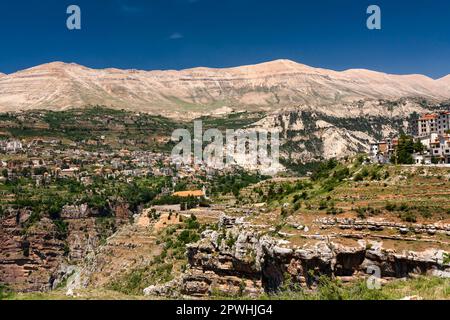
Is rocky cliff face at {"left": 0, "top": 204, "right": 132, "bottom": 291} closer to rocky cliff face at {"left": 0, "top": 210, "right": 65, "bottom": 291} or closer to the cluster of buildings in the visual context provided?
rocky cliff face at {"left": 0, "top": 210, "right": 65, "bottom": 291}

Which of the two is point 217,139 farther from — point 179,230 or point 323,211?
point 323,211

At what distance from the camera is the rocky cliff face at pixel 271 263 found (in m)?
22.6

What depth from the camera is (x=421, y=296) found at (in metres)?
10.1

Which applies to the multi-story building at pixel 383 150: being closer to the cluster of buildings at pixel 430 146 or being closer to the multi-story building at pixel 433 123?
the cluster of buildings at pixel 430 146

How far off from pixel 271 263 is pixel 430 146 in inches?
892

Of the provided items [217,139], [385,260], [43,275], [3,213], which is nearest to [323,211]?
[385,260]

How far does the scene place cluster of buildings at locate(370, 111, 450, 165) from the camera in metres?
39.2

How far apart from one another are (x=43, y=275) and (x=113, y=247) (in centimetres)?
2939

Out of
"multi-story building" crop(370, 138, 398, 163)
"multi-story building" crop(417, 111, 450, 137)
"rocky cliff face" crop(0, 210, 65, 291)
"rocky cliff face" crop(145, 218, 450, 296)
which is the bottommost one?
"rocky cliff face" crop(0, 210, 65, 291)

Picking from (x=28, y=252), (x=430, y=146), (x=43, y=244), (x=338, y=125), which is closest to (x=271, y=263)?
(x=430, y=146)

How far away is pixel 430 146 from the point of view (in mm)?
41812

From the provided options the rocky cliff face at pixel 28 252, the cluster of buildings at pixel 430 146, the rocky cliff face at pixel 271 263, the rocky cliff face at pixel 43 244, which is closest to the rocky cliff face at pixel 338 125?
the rocky cliff face at pixel 43 244

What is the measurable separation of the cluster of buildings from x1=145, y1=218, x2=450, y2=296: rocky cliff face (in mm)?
15867

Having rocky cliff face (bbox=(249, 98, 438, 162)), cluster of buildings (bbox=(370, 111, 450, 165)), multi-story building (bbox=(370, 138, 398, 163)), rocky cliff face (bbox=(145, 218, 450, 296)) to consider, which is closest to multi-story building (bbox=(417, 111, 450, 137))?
cluster of buildings (bbox=(370, 111, 450, 165))
